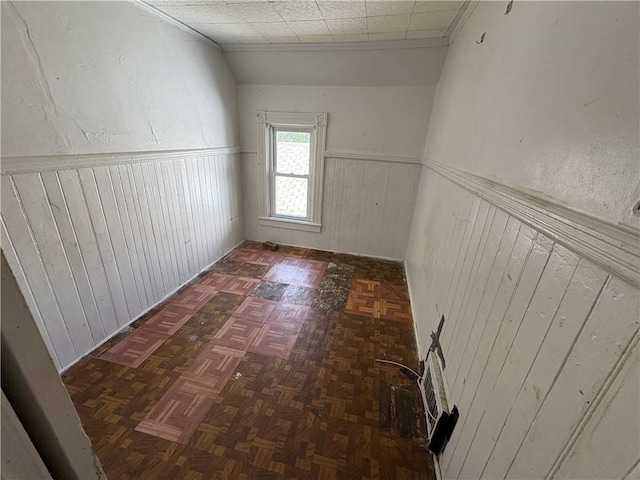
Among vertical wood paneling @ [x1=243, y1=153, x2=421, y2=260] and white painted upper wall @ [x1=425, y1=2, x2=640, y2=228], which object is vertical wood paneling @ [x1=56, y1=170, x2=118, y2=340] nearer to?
vertical wood paneling @ [x1=243, y1=153, x2=421, y2=260]

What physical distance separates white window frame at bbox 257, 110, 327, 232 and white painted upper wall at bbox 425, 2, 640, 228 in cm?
209

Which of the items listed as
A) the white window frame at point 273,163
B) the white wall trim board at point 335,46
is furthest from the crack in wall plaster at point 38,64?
the white window frame at point 273,163

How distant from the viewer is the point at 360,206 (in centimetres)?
346

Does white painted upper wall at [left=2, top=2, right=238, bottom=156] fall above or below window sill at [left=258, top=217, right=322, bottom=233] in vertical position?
above

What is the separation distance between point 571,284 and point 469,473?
0.84 meters

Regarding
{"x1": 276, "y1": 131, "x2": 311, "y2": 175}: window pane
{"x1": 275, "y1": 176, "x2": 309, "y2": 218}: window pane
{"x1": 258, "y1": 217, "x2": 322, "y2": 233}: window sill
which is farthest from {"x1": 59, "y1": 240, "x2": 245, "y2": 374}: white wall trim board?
{"x1": 276, "y1": 131, "x2": 311, "y2": 175}: window pane

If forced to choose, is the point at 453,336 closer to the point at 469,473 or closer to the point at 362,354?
the point at 469,473

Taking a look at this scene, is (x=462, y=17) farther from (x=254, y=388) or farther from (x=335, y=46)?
(x=254, y=388)

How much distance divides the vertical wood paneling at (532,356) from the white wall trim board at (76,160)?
2280 mm

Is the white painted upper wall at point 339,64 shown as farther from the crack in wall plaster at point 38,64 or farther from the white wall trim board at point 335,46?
the crack in wall plaster at point 38,64

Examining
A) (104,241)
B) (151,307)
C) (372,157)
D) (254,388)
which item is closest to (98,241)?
→ (104,241)

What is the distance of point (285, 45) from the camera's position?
2.75 m

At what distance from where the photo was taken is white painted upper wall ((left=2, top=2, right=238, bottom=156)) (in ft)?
4.45

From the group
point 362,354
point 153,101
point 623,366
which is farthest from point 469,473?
point 153,101
